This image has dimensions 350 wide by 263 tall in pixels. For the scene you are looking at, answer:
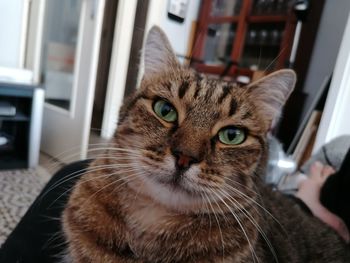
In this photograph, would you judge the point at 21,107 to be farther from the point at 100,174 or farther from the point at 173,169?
the point at 173,169

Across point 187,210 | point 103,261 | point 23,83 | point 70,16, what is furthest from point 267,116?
point 70,16

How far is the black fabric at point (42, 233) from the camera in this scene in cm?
74

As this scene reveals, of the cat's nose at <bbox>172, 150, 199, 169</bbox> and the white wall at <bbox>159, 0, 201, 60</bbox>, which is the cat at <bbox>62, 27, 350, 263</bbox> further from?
the white wall at <bbox>159, 0, 201, 60</bbox>

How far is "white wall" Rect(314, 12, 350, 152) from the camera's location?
5.98 ft

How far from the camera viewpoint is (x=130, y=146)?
61 cm

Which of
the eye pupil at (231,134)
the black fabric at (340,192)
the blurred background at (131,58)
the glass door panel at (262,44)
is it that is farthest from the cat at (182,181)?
the glass door panel at (262,44)

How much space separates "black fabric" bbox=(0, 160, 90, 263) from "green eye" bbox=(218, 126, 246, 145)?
33 cm

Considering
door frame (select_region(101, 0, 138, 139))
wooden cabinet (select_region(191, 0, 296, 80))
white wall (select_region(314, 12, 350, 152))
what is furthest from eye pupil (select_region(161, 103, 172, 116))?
door frame (select_region(101, 0, 138, 139))

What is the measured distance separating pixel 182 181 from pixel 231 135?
0.51 ft

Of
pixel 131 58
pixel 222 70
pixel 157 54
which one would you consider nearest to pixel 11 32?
pixel 131 58

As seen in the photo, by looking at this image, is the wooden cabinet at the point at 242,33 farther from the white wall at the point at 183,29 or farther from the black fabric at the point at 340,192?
the black fabric at the point at 340,192

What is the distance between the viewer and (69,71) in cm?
252

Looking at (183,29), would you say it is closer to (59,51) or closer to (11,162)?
(59,51)

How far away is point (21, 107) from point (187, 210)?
1.95 meters
